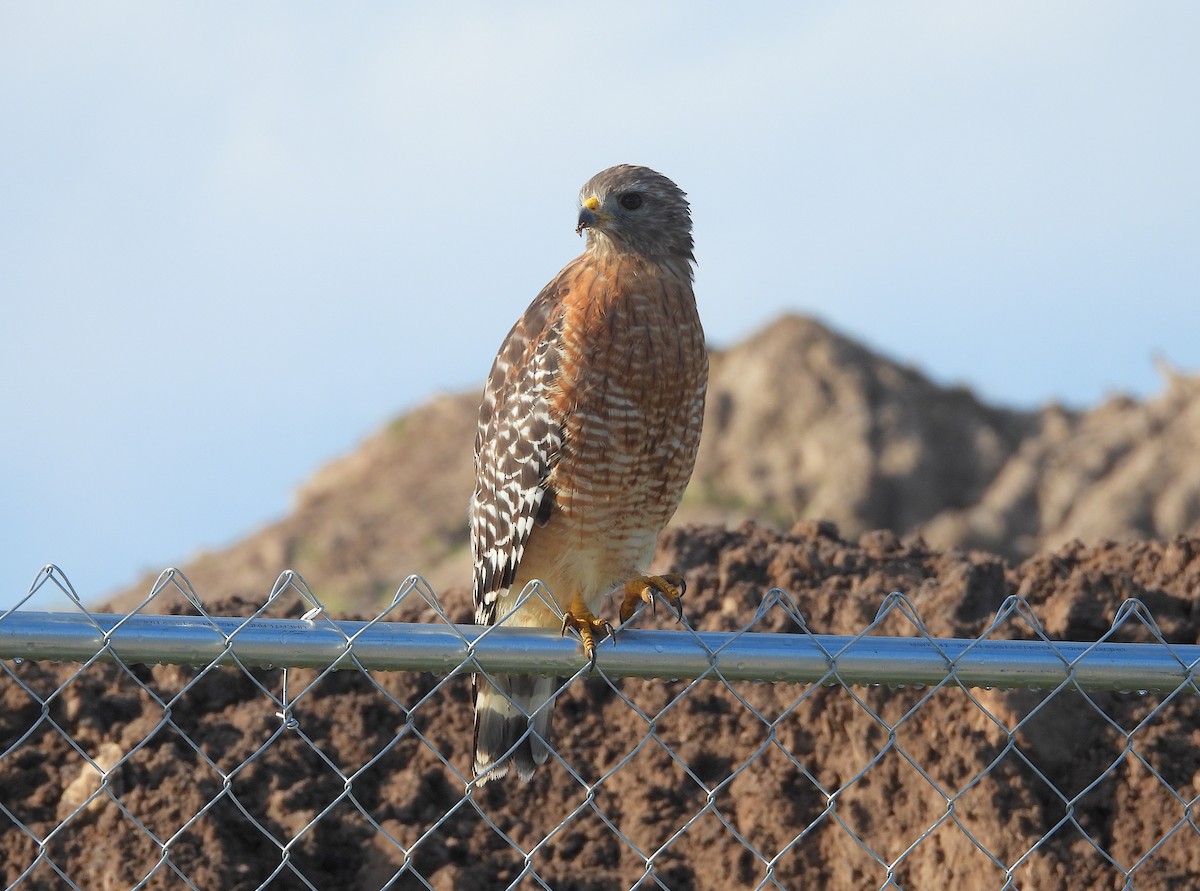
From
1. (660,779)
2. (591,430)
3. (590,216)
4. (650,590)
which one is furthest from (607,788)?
(590,216)

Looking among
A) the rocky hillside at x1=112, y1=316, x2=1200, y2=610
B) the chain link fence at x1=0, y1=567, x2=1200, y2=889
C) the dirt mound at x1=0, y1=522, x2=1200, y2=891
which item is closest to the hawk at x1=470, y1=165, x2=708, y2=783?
the chain link fence at x1=0, y1=567, x2=1200, y2=889

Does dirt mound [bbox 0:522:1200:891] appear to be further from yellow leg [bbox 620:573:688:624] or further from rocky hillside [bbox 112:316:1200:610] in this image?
rocky hillside [bbox 112:316:1200:610]

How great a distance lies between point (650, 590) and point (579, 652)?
1414mm

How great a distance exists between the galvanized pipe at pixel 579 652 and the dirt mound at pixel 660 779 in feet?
3.39

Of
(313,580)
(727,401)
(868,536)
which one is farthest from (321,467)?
(868,536)

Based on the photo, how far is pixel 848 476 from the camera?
49.9ft

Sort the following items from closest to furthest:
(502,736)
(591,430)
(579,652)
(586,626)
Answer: (579,652) < (586,626) < (502,736) < (591,430)

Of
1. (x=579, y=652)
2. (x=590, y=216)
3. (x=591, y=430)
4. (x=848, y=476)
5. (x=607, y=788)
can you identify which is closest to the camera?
(x=579, y=652)

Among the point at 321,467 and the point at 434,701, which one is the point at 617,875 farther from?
the point at 321,467

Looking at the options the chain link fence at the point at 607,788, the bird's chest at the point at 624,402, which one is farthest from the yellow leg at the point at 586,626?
the bird's chest at the point at 624,402

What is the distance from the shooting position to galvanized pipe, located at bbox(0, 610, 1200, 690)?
11.3 feet

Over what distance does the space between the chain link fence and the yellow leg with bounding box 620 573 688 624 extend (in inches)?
10.4

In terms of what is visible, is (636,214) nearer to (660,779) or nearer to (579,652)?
(660,779)

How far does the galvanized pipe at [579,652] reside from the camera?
11.3 feet
